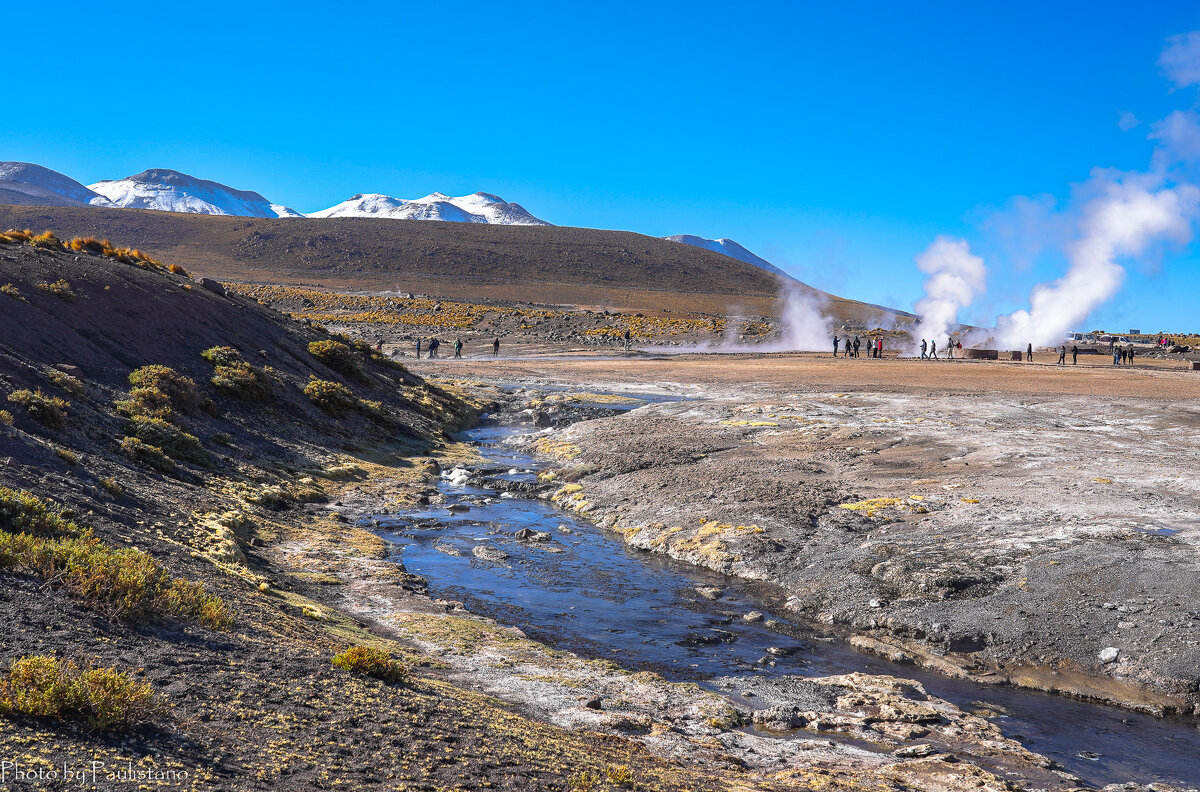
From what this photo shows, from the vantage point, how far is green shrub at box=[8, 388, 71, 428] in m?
12.6

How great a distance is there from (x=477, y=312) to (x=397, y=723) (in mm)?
86731

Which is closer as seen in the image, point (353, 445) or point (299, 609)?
point (299, 609)

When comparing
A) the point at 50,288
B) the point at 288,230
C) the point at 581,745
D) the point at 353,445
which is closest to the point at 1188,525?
the point at 581,745

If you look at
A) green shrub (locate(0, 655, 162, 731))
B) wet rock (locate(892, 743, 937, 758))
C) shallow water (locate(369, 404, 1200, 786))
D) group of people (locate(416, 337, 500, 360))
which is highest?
group of people (locate(416, 337, 500, 360))

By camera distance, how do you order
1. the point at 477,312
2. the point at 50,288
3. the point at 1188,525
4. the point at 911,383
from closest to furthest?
the point at 1188,525 < the point at 50,288 < the point at 911,383 < the point at 477,312

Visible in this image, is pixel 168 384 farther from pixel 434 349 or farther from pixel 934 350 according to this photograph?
pixel 934 350

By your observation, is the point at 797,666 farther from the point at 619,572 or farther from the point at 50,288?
the point at 50,288

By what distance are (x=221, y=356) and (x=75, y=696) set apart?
18221 mm

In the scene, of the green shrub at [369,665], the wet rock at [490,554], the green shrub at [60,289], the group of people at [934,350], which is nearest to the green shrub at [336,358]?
the green shrub at [60,289]

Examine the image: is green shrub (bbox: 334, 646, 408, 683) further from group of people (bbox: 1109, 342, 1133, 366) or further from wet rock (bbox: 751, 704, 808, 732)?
group of people (bbox: 1109, 342, 1133, 366)

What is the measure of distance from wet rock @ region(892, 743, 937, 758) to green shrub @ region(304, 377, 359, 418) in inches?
726

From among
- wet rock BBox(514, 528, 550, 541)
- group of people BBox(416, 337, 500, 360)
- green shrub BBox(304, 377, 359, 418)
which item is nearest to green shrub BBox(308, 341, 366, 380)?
green shrub BBox(304, 377, 359, 418)

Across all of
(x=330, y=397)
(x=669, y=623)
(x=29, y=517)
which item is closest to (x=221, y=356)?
(x=330, y=397)

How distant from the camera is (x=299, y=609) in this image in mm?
8750
